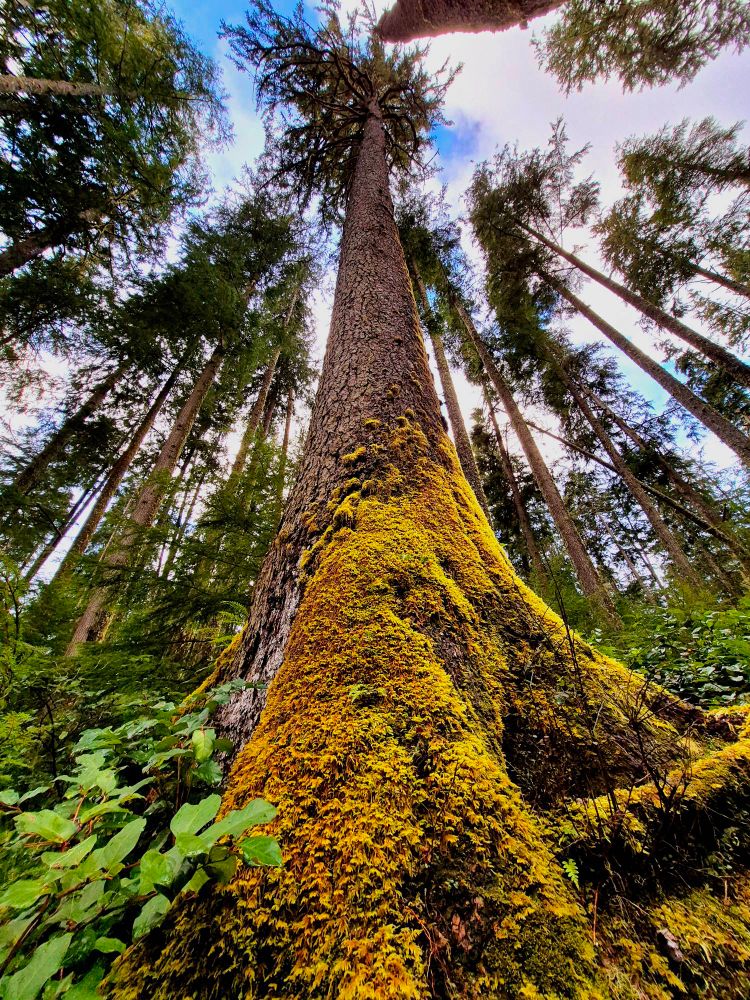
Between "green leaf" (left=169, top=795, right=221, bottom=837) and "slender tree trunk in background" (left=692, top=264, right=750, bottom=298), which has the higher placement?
"slender tree trunk in background" (left=692, top=264, right=750, bottom=298)

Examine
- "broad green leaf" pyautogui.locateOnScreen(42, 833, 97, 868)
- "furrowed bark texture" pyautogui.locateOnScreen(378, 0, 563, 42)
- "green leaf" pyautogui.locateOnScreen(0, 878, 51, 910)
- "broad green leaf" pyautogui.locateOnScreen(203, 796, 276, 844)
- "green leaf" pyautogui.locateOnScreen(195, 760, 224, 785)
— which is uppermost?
"furrowed bark texture" pyautogui.locateOnScreen(378, 0, 563, 42)

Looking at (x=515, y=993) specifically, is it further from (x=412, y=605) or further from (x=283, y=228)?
(x=283, y=228)

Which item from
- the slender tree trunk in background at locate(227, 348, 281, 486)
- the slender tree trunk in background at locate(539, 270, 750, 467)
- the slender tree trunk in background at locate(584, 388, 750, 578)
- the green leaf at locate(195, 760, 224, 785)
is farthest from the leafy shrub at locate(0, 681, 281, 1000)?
the slender tree trunk in background at locate(584, 388, 750, 578)

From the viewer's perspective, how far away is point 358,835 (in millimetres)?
783

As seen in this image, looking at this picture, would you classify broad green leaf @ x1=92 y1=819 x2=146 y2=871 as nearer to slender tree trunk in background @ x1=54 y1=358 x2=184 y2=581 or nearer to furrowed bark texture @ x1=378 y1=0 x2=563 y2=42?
furrowed bark texture @ x1=378 y1=0 x2=563 y2=42

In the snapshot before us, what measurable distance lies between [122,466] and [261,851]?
13917 mm

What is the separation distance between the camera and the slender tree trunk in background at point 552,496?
337 inches

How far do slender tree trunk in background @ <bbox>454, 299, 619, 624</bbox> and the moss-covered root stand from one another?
7280 millimetres

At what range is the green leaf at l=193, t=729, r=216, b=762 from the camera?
0.97m

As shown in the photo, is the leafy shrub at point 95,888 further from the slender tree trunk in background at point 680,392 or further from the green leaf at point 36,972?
the slender tree trunk in background at point 680,392

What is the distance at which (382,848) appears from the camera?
2.52ft

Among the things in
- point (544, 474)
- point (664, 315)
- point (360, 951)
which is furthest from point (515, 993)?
point (664, 315)

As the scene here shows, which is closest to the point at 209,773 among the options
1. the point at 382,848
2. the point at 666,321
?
the point at 382,848

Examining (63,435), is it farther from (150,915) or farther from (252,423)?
(150,915)
